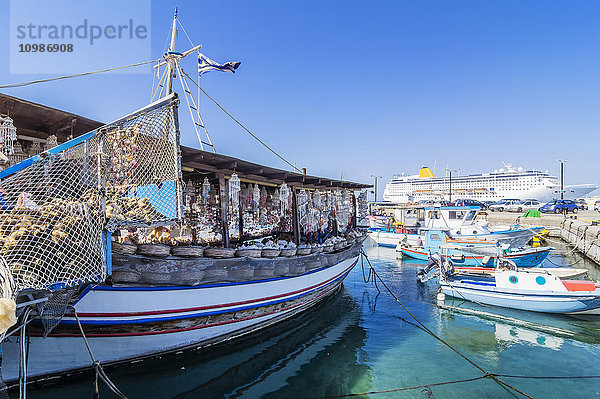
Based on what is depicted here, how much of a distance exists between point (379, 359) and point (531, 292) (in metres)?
6.76

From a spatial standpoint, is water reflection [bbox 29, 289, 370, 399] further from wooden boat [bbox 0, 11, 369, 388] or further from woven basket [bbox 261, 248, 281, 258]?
woven basket [bbox 261, 248, 281, 258]

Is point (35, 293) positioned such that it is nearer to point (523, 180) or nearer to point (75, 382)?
point (75, 382)

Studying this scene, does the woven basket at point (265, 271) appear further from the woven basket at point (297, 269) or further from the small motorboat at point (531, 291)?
the small motorboat at point (531, 291)

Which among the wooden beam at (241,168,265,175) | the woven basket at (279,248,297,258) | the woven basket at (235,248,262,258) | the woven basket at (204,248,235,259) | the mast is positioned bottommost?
the woven basket at (279,248,297,258)

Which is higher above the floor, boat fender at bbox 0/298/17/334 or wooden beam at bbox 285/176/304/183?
wooden beam at bbox 285/176/304/183

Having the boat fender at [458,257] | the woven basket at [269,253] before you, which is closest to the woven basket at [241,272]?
the woven basket at [269,253]

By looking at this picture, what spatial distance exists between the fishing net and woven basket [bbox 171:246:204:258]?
1.41 m

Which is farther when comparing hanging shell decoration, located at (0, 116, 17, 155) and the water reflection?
the water reflection

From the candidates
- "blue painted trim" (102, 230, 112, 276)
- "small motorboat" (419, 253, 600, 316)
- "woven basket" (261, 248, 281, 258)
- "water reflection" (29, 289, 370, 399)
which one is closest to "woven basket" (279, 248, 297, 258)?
"woven basket" (261, 248, 281, 258)

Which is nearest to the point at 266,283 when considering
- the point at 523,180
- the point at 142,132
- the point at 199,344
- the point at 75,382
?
the point at 199,344

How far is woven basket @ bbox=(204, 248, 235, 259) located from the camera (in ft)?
20.8

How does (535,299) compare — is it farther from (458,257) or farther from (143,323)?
(143,323)

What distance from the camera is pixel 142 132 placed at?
4699 mm

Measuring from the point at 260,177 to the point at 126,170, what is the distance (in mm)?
5529
